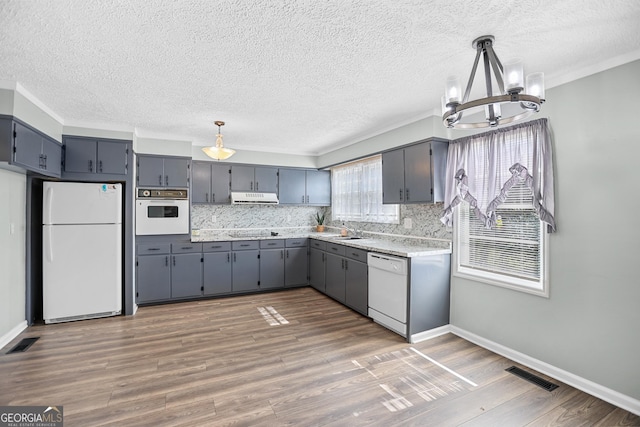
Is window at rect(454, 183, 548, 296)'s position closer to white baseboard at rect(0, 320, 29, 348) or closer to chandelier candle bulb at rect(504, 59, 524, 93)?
chandelier candle bulb at rect(504, 59, 524, 93)

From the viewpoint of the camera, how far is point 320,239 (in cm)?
502

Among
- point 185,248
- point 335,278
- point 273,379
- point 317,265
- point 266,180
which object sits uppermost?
point 266,180

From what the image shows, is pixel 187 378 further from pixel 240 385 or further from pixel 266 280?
pixel 266 280

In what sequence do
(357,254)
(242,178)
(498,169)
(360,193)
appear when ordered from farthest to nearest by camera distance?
(242,178) < (360,193) < (357,254) < (498,169)

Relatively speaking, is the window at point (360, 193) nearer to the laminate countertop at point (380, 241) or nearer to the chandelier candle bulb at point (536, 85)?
the laminate countertop at point (380, 241)

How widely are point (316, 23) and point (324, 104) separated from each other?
1.45 m

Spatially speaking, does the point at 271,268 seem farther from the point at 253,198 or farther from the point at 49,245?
the point at 49,245

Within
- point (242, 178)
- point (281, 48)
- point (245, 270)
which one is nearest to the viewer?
point (281, 48)

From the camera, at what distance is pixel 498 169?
2.94 metres

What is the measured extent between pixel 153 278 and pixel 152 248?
0.44 metres

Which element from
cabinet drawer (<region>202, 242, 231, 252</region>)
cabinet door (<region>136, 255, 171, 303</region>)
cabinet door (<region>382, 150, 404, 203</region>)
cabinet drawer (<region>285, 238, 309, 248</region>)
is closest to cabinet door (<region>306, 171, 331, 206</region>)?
cabinet drawer (<region>285, 238, 309, 248</region>)

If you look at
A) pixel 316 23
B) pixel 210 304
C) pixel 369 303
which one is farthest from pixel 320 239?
pixel 316 23

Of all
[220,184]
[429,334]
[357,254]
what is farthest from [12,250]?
[429,334]

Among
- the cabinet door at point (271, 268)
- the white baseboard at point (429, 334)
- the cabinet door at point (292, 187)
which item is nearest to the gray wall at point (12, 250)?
the cabinet door at point (271, 268)
